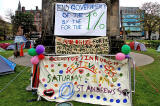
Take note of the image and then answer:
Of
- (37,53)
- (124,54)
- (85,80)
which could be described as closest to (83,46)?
(85,80)

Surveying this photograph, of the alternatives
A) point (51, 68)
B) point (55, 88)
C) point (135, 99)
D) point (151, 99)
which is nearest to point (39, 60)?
point (51, 68)

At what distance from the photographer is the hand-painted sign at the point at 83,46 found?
5.00 m

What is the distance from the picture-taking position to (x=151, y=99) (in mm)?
5137

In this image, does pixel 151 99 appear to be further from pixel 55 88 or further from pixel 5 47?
pixel 5 47

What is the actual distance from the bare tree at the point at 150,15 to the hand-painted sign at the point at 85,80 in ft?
147

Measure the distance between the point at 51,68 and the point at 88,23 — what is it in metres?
2.30

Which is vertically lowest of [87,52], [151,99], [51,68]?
[151,99]

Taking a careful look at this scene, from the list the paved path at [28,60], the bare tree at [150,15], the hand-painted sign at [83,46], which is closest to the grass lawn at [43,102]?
the hand-painted sign at [83,46]

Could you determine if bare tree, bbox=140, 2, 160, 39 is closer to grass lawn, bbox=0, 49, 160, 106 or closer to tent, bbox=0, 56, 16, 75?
grass lawn, bbox=0, 49, 160, 106

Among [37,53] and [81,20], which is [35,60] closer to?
[37,53]

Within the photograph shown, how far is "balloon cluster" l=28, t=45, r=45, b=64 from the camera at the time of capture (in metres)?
4.79

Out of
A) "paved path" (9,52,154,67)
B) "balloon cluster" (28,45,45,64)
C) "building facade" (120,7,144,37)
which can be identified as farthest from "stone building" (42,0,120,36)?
"building facade" (120,7,144,37)

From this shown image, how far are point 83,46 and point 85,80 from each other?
1221 millimetres

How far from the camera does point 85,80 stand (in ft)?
15.9
